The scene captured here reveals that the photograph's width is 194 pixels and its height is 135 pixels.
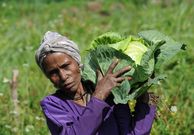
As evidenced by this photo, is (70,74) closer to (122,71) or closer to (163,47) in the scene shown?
(122,71)

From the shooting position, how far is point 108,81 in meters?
3.01

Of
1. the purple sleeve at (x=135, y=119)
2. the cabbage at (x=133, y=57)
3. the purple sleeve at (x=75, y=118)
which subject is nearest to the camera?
the purple sleeve at (x=75, y=118)

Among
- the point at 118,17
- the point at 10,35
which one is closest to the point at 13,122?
the point at 10,35

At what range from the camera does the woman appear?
2992 mm

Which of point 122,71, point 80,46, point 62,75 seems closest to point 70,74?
point 62,75

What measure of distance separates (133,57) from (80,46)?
4294mm

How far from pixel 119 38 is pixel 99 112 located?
19.0 inches

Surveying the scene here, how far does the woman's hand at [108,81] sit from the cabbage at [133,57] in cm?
4

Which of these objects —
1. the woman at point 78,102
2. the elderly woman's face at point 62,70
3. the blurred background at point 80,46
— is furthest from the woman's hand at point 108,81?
the blurred background at point 80,46

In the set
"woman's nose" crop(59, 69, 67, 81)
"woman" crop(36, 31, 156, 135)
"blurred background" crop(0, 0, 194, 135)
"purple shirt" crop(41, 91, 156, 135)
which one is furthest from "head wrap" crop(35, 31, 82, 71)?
"blurred background" crop(0, 0, 194, 135)

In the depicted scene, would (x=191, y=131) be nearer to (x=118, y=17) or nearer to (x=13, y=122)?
(x=13, y=122)

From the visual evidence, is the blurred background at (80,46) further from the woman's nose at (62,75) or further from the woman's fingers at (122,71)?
the woman's nose at (62,75)

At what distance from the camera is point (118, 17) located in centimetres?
972

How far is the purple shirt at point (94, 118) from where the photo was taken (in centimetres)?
298
